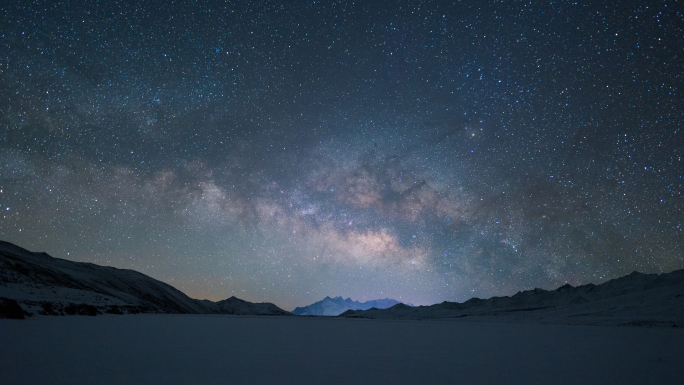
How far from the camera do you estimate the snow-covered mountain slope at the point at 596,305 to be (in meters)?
56.9

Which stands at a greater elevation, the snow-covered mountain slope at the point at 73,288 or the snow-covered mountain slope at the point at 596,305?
the snow-covered mountain slope at the point at 73,288

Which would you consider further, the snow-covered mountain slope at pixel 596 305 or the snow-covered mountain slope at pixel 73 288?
the snow-covered mountain slope at pixel 596 305

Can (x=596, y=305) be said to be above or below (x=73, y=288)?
below

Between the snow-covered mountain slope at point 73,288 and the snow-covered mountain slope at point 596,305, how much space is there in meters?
66.4

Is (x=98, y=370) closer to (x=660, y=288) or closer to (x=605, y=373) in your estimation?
(x=605, y=373)

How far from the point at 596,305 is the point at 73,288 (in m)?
116

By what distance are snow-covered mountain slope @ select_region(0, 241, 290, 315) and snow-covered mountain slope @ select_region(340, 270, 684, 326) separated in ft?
218

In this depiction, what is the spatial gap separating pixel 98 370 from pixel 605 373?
28.7ft

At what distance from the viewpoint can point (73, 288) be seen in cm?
4991

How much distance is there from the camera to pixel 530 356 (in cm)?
796

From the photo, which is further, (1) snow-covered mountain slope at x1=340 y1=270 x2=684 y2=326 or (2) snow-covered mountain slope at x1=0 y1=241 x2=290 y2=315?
(1) snow-covered mountain slope at x1=340 y1=270 x2=684 y2=326

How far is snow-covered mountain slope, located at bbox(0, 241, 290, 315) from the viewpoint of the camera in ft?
96.7

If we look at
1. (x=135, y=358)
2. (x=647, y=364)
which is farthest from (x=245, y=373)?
(x=647, y=364)

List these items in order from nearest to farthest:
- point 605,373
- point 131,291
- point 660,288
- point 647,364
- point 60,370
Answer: point 60,370 → point 605,373 → point 647,364 → point 660,288 → point 131,291
